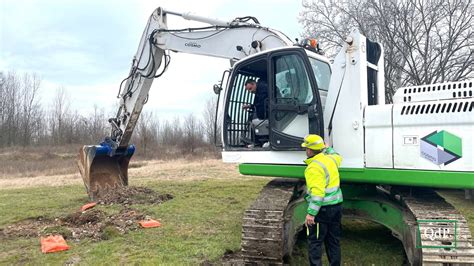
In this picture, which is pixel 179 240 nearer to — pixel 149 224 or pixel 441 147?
pixel 149 224

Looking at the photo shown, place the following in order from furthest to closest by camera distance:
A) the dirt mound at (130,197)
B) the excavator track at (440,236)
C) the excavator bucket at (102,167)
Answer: the excavator bucket at (102,167) < the dirt mound at (130,197) < the excavator track at (440,236)

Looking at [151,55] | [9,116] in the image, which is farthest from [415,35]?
[9,116]

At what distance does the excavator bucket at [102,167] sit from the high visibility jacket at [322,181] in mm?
6410

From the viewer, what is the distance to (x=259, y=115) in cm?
623

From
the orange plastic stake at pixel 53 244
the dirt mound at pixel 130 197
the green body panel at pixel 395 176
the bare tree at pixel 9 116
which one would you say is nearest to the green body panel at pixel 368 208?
the green body panel at pixel 395 176

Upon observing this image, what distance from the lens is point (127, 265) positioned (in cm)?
547

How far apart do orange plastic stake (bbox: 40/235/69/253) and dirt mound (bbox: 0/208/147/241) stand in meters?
0.31

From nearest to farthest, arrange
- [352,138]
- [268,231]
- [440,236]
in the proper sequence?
1. [440,236]
2. [268,231]
3. [352,138]

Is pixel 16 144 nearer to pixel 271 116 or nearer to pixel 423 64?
pixel 423 64

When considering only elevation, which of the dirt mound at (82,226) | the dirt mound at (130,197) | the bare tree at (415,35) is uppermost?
the bare tree at (415,35)

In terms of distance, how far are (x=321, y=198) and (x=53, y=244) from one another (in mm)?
4311

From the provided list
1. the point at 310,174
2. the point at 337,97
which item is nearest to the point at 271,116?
the point at 337,97

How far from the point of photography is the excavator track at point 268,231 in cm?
487

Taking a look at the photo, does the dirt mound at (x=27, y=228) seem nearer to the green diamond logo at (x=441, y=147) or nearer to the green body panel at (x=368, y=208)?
the green body panel at (x=368, y=208)
